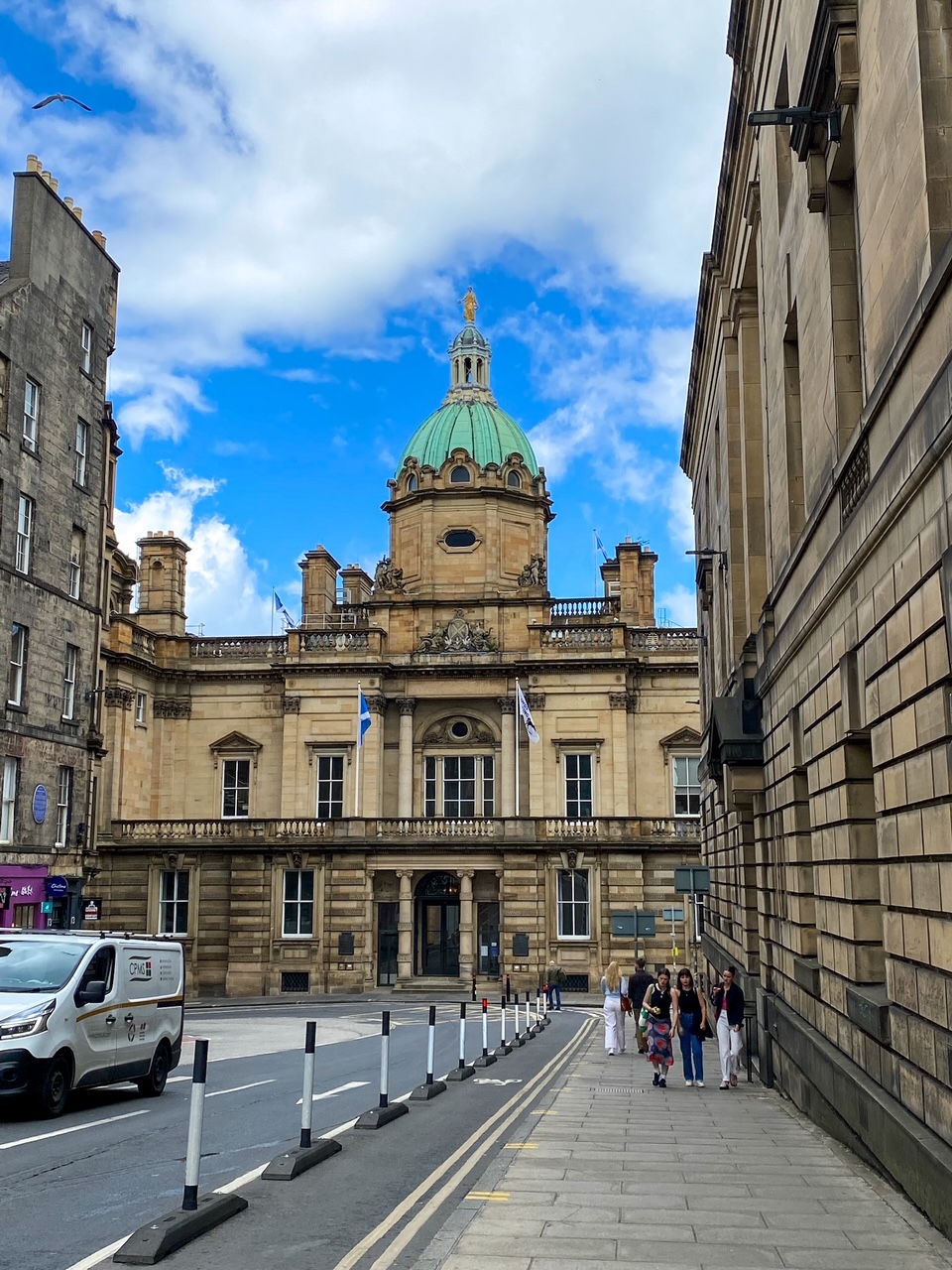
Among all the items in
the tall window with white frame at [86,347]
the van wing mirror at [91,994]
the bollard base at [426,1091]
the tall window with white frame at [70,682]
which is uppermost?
the tall window with white frame at [86,347]

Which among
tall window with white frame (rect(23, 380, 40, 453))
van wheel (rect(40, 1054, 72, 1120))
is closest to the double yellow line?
van wheel (rect(40, 1054, 72, 1120))

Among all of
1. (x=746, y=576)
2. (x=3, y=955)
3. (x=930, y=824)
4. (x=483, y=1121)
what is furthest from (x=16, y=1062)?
(x=746, y=576)

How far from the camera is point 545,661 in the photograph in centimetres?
5222

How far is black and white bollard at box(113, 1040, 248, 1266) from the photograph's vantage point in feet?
25.9

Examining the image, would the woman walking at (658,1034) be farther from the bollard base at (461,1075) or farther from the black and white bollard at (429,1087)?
the black and white bollard at (429,1087)

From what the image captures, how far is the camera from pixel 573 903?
49312 mm

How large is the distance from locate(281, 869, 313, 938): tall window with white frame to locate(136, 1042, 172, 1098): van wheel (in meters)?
32.4

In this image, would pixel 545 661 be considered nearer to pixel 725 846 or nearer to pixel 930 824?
pixel 725 846

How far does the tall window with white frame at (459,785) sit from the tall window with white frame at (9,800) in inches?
864

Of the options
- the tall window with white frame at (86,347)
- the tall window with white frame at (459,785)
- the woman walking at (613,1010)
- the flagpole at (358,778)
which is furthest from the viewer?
the tall window with white frame at (459,785)

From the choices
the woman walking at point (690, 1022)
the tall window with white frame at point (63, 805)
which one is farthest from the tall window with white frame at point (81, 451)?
the woman walking at point (690, 1022)

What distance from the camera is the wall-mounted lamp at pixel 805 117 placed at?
1205 cm

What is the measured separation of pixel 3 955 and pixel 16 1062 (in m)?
2.38

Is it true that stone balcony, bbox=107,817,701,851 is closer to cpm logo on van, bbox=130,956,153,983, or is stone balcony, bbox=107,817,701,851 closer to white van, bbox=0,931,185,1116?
white van, bbox=0,931,185,1116
